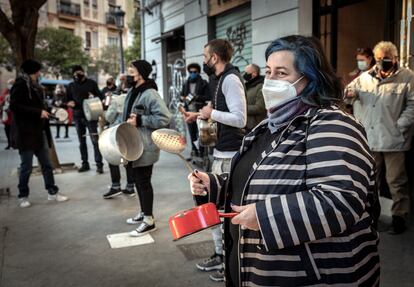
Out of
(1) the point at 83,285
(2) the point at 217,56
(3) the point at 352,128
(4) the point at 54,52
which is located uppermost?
(4) the point at 54,52

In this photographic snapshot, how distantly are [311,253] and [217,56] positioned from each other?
2.29 m

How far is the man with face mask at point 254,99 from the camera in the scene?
5.27m

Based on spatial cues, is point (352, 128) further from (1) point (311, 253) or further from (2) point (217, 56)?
(2) point (217, 56)

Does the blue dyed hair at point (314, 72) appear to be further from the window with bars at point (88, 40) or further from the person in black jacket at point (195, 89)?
the window with bars at point (88, 40)

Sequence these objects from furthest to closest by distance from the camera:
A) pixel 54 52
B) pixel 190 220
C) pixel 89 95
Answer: pixel 54 52 → pixel 89 95 → pixel 190 220

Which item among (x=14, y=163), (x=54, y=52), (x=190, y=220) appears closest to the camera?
(x=190, y=220)

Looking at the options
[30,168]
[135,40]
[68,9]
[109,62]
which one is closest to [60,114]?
[30,168]

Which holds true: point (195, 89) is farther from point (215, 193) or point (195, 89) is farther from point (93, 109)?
point (215, 193)

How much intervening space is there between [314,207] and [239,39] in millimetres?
7601

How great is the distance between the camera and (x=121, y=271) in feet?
12.6

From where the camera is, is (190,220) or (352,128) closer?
(352,128)

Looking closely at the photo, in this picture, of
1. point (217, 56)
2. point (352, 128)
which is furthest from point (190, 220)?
point (217, 56)

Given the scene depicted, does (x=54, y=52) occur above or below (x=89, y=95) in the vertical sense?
above

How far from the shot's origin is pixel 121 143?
422 cm
